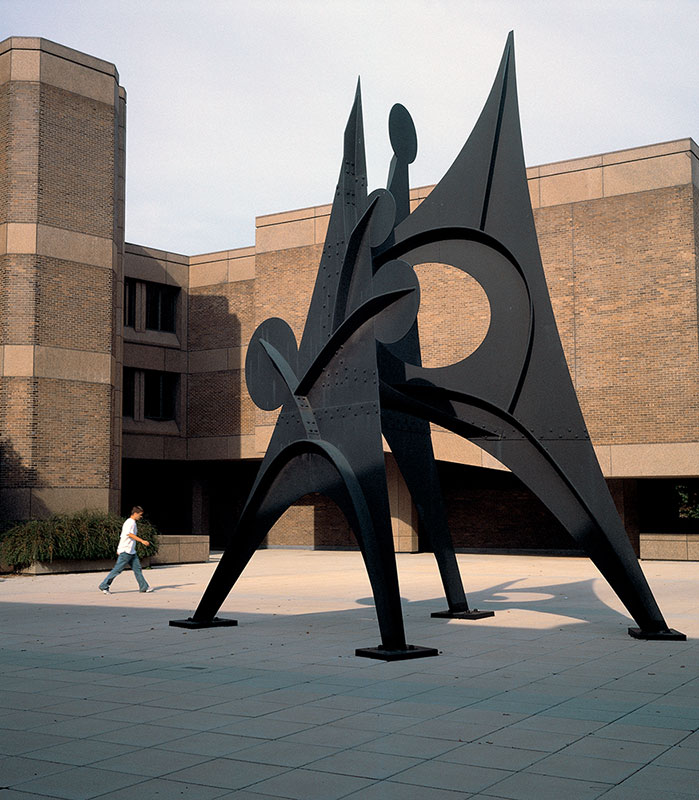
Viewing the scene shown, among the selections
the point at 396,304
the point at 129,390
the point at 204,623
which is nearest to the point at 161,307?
the point at 129,390

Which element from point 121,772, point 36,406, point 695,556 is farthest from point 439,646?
point 695,556

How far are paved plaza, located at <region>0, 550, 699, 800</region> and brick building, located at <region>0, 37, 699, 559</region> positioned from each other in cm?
1252

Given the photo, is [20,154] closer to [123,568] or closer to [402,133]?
[123,568]

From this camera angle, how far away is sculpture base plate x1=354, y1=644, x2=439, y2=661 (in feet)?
31.0

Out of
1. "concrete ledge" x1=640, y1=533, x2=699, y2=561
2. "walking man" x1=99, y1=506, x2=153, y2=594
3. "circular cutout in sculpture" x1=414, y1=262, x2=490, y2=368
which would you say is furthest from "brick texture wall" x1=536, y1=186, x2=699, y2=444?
"walking man" x1=99, y1=506, x2=153, y2=594

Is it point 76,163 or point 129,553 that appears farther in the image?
point 76,163

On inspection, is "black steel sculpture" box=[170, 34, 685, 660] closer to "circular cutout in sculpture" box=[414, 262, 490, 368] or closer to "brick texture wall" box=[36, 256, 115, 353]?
"brick texture wall" box=[36, 256, 115, 353]

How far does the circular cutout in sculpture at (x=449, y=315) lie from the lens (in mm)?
A: 30609

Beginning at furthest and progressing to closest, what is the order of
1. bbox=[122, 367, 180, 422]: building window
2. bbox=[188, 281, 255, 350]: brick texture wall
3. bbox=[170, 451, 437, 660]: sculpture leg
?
bbox=[188, 281, 255, 350]: brick texture wall → bbox=[122, 367, 180, 422]: building window → bbox=[170, 451, 437, 660]: sculpture leg

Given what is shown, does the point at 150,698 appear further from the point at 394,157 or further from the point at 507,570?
the point at 507,570

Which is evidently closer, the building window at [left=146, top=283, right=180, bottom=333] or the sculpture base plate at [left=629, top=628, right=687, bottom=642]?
the sculpture base plate at [left=629, top=628, right=687, bottom=642]

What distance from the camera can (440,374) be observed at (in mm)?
11898

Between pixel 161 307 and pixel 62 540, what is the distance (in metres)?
18.0

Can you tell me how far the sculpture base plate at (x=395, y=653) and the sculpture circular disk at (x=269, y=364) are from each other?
11.1 ft
